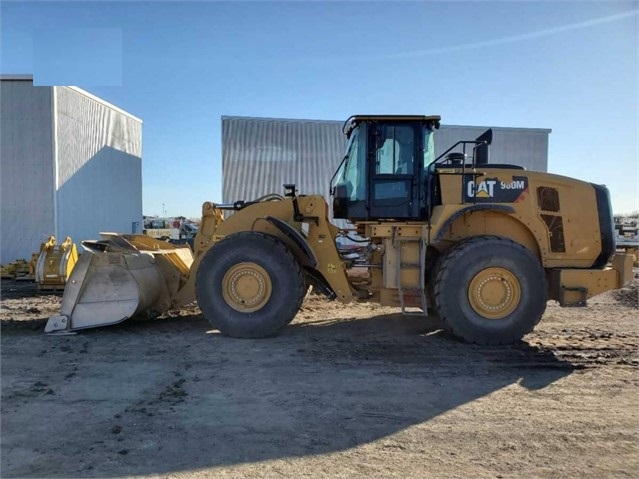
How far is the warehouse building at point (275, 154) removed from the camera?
15633 millimetres

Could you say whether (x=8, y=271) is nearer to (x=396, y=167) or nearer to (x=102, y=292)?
(x=102, y=292)

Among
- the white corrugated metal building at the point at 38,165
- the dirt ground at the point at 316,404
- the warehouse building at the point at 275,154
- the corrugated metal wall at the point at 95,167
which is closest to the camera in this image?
the dirt ground at the point at 316,404

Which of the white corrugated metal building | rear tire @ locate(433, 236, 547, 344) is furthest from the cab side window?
the white corrugated metal building

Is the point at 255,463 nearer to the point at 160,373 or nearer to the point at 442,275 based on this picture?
the point at 160,373

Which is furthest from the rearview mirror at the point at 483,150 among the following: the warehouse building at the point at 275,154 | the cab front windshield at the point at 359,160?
the warehouse building at the point at 275,154

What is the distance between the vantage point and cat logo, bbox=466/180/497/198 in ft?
20.0

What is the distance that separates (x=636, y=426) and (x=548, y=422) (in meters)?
0.64

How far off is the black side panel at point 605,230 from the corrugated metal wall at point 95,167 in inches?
536

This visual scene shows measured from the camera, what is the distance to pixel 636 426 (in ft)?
11.6

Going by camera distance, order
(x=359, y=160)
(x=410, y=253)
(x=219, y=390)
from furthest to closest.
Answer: (x=359, y=160), (x=410, y=253), (x=219, y=390)

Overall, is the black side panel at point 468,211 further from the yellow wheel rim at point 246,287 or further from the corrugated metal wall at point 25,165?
the corrugated metal wall at point 25,165

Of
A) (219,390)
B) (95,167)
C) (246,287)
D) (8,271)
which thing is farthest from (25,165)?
(219,390)

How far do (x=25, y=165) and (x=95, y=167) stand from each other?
2558 millimetres

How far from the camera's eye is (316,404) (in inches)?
152
